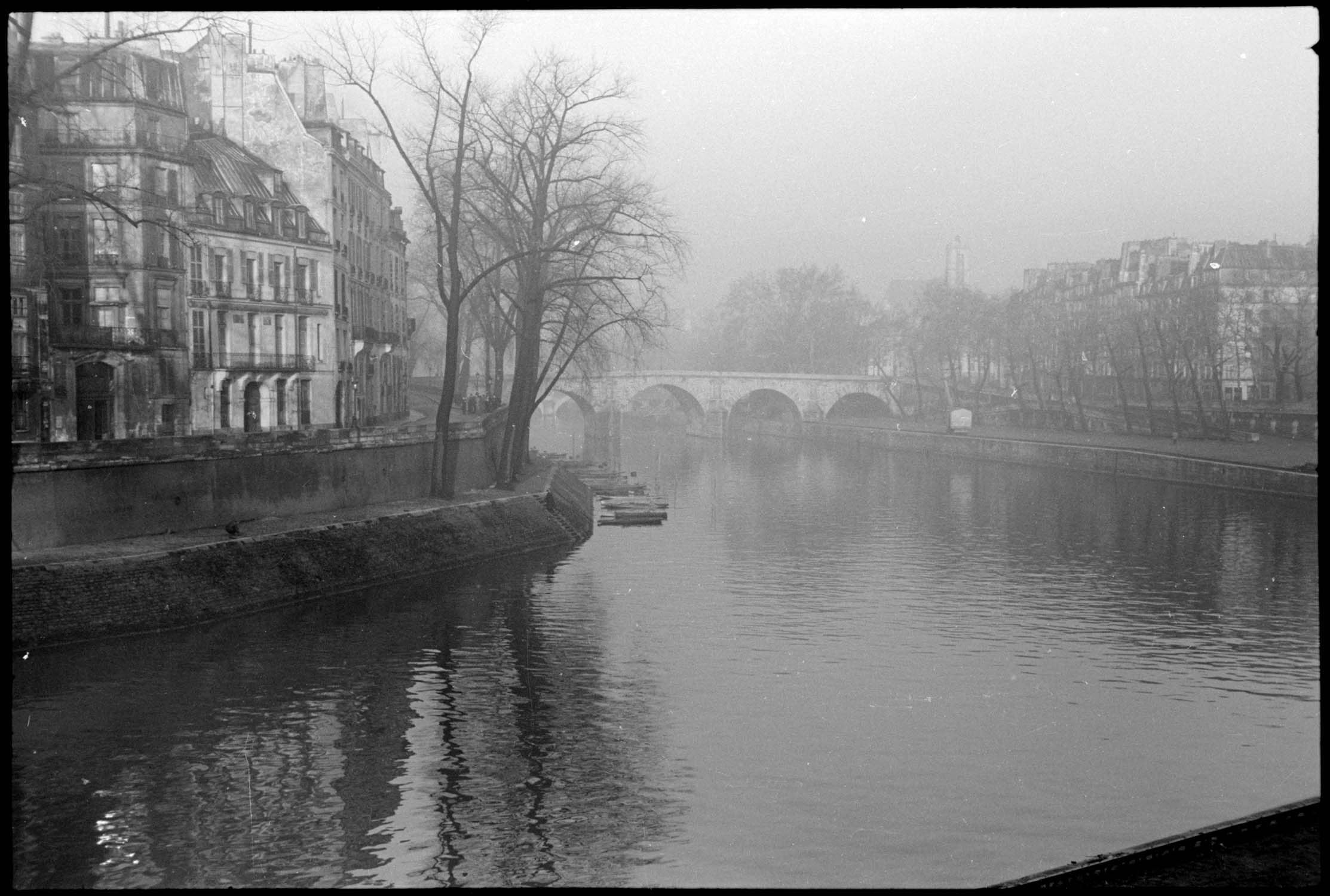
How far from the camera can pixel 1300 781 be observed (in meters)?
16.4

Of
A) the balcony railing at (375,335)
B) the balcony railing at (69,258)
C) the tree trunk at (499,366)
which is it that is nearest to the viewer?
the balcony railing at (69,258)

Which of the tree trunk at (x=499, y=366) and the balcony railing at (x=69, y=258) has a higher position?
the balcony railing at (x=69, y=258)

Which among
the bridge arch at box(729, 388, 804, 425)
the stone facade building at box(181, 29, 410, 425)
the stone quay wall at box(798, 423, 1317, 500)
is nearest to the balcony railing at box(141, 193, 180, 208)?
the stone facade building at box(181, 29, 410, 425)

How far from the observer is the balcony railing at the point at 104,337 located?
35312 mm

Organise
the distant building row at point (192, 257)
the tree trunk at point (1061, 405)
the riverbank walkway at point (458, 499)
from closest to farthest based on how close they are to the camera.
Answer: the riverbank walkway at point (458, 499) → the distant building row at point (192, 257) → the tree trunk at point (1061, 405)

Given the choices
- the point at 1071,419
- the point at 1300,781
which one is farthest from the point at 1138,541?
the point at 1071,419

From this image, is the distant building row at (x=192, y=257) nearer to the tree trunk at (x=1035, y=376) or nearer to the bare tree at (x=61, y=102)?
the bare tree at (x=61, y=102)

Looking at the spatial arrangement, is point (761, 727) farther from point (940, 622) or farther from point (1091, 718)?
point (940, 622)

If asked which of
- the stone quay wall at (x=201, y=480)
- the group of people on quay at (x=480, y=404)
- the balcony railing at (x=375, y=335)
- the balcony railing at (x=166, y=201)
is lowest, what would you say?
the stone quay wall at (x=201, y=480)

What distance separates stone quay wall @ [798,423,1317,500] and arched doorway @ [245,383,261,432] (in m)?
32.5

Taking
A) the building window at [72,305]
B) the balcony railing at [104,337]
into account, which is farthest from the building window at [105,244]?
the balcony railing at [104,337]

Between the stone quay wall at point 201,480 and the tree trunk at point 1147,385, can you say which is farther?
the tree trunk at point 1147,385

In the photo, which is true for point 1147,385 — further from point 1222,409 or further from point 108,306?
point 108,306

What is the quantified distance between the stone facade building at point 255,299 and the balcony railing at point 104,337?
8.47 ft
